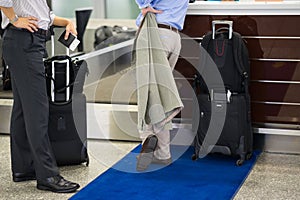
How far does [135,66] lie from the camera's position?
424cm

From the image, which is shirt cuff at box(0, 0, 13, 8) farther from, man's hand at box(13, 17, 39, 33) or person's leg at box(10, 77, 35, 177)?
person's leg at box(10, 77, 35, 177)

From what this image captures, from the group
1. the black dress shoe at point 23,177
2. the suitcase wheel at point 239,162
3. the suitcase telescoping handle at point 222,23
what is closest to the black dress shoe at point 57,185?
the black dress shoe at point 23,177

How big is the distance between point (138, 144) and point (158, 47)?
0.98 metres

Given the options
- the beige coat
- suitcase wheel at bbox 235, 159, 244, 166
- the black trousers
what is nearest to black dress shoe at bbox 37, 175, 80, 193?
the black trousers

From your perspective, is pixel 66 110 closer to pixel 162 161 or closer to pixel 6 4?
pixel 162 161

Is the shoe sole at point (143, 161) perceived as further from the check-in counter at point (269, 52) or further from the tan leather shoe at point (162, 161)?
the check-in counter at point (269, 52)

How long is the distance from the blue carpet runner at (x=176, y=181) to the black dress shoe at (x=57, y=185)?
0.07 metres

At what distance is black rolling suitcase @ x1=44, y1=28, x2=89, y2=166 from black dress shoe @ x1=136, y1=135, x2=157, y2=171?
39 centimetres

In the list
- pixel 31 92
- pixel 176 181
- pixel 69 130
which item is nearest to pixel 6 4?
pixel 31 92

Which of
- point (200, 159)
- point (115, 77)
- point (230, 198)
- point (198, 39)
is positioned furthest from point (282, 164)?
point (115, 77)

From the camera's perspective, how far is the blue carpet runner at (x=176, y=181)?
3.62m

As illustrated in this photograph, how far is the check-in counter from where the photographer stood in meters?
4.35

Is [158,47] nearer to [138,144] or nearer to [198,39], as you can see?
[198,39]

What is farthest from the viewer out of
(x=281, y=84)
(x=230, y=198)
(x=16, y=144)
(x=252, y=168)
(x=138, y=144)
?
(x=138, y=144)
